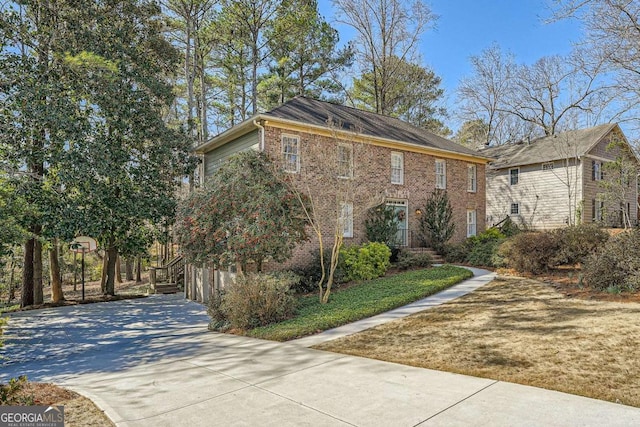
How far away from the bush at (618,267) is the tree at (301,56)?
760 inches

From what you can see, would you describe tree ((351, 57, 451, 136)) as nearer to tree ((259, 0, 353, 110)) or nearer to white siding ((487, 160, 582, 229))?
tree ((259, 0, 353, 110))

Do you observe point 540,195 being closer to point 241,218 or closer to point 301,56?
point 301,56

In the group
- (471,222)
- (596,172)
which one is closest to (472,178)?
(471,222)

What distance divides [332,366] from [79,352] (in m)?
5.53

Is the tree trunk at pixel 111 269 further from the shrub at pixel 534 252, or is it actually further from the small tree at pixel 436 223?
the shrub at pixel 534 252

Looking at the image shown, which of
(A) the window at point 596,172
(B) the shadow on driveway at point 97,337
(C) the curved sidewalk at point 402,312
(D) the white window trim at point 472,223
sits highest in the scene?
(A) the window at point 596,172

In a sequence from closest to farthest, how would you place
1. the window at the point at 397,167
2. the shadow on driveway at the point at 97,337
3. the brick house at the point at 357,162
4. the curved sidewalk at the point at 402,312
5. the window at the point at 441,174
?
the shadow on driveway at the point at 97,337 → the curved sidewalk at the point at 402,312 → the brick house at the point at 357,162 → the window at the point at 397,167 → the window at the point at 441,174

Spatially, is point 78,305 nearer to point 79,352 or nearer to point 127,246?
point 127,246

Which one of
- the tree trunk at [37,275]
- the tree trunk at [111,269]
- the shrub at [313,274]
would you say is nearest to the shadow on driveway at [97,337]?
the tree trunk at [37,275]

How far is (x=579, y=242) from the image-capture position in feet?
37.3

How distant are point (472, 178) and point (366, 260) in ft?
31.9

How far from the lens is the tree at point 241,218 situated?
9883 millimetres

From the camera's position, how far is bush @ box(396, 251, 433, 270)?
14.6 m

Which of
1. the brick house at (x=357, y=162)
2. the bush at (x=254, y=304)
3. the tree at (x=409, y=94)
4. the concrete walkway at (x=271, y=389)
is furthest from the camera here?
the tree at (x=409, y=94)
